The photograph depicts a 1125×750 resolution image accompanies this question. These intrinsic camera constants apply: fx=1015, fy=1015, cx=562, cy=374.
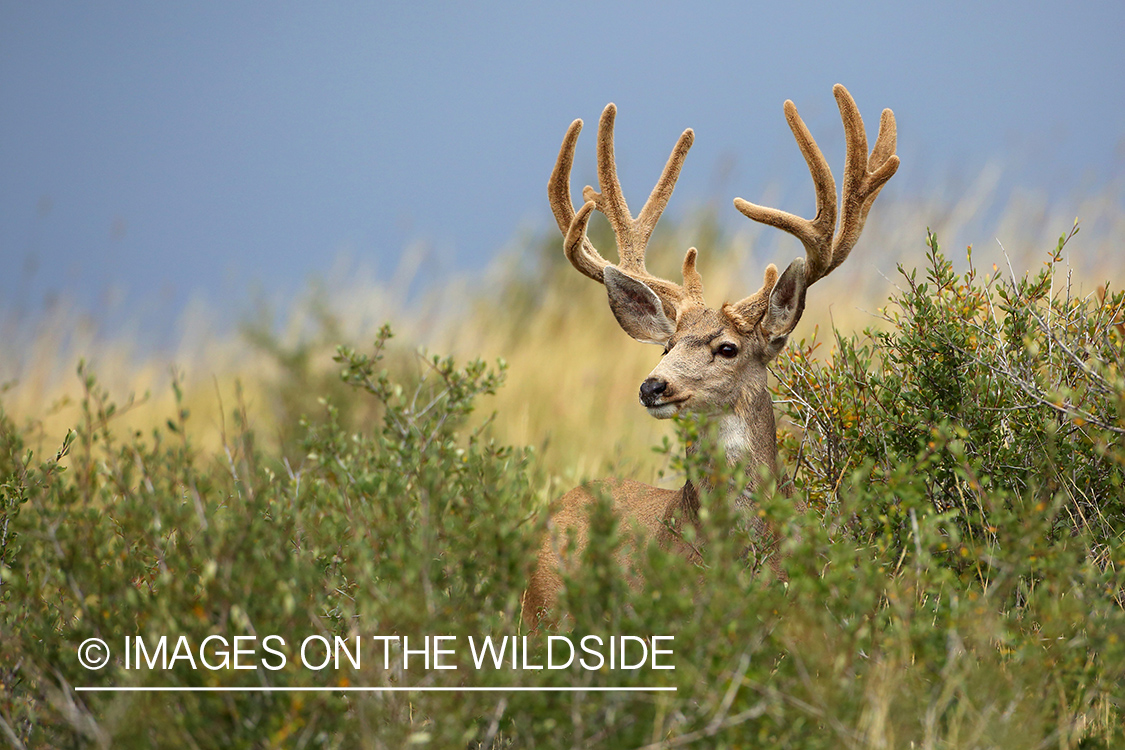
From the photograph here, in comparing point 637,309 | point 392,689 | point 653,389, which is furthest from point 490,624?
point 637,309

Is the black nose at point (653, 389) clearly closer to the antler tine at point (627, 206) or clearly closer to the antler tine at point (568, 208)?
the antler tine at point (568, 208)

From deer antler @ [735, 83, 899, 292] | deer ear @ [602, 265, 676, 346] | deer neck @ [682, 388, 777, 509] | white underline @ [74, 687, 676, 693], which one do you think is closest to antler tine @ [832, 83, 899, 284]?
deer antler @ [735, 83, 899, 292]

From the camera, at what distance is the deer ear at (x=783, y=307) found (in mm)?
3977

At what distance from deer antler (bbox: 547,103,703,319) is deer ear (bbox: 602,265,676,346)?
54 millimetres

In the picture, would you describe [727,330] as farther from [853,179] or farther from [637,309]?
[853,179]

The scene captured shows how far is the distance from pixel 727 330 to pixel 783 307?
0.24 m

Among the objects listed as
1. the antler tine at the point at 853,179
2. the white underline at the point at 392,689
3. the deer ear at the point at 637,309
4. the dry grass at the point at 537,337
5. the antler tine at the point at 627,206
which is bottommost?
the white underline at the point at 392,689

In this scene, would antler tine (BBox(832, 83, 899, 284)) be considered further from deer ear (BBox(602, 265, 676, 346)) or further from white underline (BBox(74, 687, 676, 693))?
white underline (BBox(74, 687, 676, 693))

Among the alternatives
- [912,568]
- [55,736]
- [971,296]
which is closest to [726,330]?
[971,296]

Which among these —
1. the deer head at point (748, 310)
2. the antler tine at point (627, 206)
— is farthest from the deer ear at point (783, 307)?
the antler tine at point (627, 206)

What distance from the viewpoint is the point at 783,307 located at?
4.08 m

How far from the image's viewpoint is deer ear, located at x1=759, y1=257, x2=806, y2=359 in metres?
3.98

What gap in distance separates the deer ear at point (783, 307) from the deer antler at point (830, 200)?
57mm

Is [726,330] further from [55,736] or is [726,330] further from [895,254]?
[895,254]
